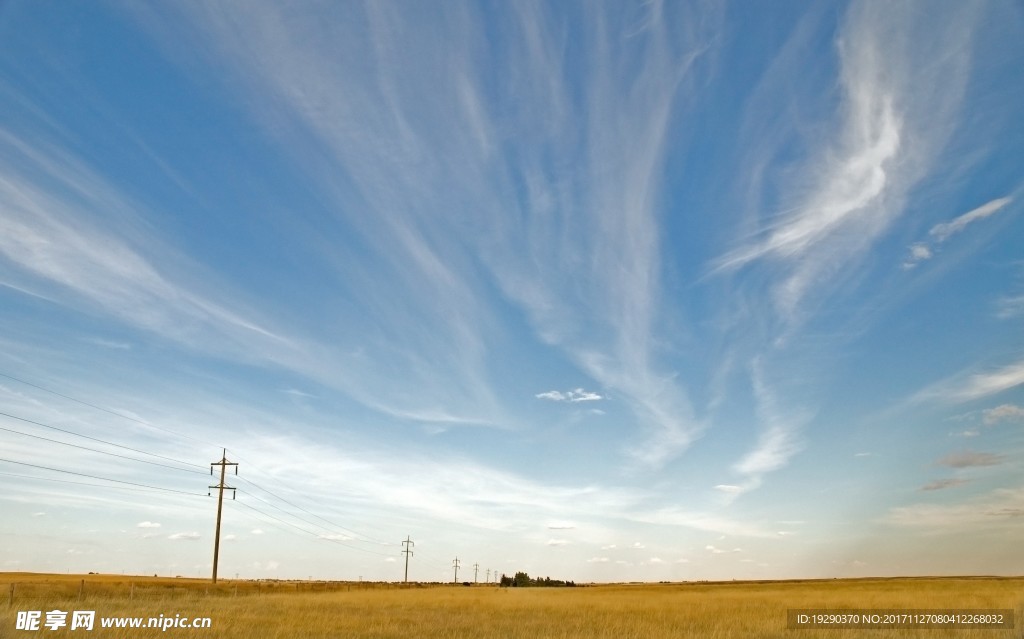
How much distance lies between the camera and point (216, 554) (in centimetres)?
6238

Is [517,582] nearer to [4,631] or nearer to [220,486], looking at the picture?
[220,486]

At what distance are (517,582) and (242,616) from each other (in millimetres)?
→ 141021

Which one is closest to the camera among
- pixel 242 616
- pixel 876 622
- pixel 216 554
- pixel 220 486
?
pixel 876 622

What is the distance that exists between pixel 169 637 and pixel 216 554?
4892 cm

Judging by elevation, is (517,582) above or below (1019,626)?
below

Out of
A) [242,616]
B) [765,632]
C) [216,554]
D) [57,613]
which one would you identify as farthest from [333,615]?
[216,554]

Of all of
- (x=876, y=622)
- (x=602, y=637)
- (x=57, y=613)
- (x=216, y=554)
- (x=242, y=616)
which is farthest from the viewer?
(x=216, y=554)

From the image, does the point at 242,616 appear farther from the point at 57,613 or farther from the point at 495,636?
the point at 495,636

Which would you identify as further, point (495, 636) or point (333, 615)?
point (333, 615)

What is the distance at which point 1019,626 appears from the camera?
1947 cm

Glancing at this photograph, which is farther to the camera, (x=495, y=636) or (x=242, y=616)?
(x=242, y=616)

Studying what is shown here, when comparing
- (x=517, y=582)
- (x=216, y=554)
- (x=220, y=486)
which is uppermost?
(x=220, y=486)

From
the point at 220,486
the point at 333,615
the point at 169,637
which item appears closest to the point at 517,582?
the point at 220,486

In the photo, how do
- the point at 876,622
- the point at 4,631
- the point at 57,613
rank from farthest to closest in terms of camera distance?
1. the point at 876,622
2. the point at 57,613
3. the point at 4,631
